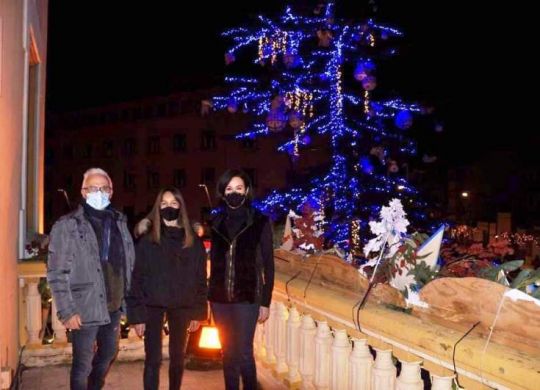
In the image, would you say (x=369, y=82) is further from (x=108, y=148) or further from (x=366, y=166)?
(x=108, y=148)

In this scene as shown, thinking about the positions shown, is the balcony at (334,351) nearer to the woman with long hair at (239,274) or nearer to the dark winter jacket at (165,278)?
the woman with long hair at (239,274)

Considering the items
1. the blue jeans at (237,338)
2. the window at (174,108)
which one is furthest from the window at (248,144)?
the blue jeans at (237,338)

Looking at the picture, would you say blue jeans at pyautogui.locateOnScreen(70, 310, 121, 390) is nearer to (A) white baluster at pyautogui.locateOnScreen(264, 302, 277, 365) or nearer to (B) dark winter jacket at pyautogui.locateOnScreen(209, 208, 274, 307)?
(B) dark winter jacket at pyautogui.locateOnScreen(209, 208, 274, 307)

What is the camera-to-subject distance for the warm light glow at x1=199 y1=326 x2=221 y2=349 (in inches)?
197

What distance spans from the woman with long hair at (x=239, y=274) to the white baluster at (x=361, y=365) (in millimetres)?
853

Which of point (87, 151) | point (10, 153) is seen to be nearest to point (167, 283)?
point (10, 153)

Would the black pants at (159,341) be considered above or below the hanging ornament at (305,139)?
below

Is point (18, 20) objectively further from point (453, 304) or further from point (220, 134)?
point (220, 134)

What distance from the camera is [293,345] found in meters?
4.24

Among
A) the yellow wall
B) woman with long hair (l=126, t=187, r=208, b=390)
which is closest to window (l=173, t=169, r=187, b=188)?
the yellow wall

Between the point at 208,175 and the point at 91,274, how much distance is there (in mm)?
40805

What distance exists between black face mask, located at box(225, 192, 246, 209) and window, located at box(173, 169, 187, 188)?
1642 inches

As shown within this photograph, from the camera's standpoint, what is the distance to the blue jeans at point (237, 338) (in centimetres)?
389

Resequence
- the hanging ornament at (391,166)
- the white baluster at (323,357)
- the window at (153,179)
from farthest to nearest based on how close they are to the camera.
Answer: the window at (153,179) < the hanging ornament at (391,166) < the white baluster at (323,357)
